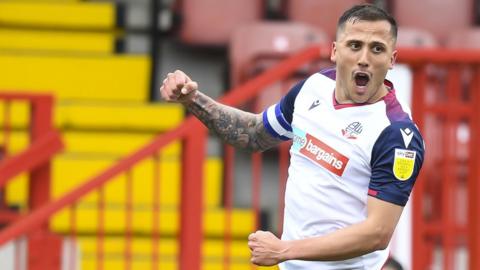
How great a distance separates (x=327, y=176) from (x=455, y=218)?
230cm

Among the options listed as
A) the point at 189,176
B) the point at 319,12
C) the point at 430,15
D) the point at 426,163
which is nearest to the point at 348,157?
the point at 189,176

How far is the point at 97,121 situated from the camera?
9.01 metres

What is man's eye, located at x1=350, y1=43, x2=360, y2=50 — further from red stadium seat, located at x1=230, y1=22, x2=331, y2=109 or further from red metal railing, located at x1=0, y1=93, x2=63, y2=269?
red stadium seat, located at x1=230, y1=22, x2=331, y2=109

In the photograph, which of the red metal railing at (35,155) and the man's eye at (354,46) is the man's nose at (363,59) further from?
the red metal railing at (35,155)

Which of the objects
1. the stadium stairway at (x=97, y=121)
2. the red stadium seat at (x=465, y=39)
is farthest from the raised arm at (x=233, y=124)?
the red stadium seat at (x=465, y=39)

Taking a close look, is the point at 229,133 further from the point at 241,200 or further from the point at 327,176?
the point at 241,200

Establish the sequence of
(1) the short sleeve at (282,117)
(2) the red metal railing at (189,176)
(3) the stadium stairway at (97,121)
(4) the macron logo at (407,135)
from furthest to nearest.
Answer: (3) the stadium stairway at (97,121) < (2) the red metal railing at (189,176) < (1) the short sleeve at (282,117) < (4) the macron logo at (407,135)

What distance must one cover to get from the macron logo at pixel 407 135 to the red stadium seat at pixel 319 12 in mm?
5102

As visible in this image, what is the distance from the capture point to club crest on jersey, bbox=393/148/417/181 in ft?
14.7

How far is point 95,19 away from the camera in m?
9.70

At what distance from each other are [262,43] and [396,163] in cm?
455

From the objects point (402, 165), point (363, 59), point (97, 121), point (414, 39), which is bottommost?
point (402, 165)

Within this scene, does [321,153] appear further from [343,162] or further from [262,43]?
[262,43]

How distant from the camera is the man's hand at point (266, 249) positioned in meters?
4.41
